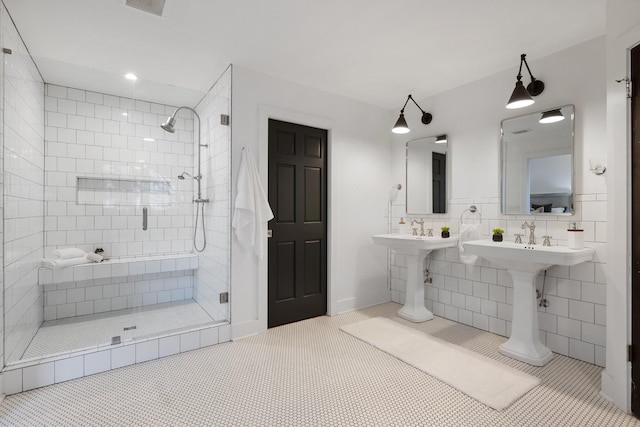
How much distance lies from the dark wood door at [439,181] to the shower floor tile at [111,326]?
8.76ft

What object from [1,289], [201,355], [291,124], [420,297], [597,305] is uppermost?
[291,124]

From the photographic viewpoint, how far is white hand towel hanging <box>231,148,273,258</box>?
276 centimetres

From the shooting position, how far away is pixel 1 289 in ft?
6.38

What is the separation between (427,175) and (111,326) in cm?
354

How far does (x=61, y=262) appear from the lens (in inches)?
113

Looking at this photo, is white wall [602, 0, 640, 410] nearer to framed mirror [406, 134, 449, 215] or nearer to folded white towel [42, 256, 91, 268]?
framed mirror [406, 134, 449, 215]

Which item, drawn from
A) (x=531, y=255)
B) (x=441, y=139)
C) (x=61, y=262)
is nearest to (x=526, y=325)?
(x=531, y=255)

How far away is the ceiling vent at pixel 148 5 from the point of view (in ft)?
6.44

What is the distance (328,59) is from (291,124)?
751 mm

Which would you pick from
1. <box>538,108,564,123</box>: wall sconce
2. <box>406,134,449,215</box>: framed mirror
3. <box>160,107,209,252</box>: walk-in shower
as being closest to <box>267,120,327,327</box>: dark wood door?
<box>160,107,209,252</box>: walk-in shower

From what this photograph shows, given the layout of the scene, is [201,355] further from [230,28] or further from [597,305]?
[597,305]

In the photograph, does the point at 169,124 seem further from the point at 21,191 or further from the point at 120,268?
the point at 120,268

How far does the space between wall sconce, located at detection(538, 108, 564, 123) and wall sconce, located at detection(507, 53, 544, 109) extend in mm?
210

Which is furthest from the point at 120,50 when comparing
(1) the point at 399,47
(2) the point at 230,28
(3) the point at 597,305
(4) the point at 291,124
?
(3) the point at 597,305
